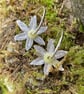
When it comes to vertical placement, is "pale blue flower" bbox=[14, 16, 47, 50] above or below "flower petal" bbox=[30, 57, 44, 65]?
above

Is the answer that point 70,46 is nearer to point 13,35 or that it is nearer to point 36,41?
point 36,41

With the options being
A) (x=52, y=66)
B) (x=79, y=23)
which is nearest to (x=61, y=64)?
(x=52, y=66)

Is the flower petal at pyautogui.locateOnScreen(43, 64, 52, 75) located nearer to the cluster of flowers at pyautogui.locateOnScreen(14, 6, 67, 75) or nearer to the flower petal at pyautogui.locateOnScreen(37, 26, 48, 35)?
the cluster of flowers at pyautogui.locateOnScreen(14, 6, 67, 75)

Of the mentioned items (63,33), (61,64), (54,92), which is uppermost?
(63,33)

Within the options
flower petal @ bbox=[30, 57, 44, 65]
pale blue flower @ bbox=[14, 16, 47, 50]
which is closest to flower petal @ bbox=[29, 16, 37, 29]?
pale blue flower @ bbox=[14, 16, 47, 50]

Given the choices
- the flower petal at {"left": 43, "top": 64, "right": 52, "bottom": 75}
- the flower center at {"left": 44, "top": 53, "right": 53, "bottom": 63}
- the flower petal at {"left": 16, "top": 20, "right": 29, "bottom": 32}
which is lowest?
the flower petal at {"left": 43, "top": 64, "right": 52, "bottom": 75}

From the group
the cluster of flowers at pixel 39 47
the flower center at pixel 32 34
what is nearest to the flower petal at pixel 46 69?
the cluster of flowers at pixel 39 47

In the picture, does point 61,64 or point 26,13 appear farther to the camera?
point 26,13

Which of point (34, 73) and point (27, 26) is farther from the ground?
point (27, 26)
